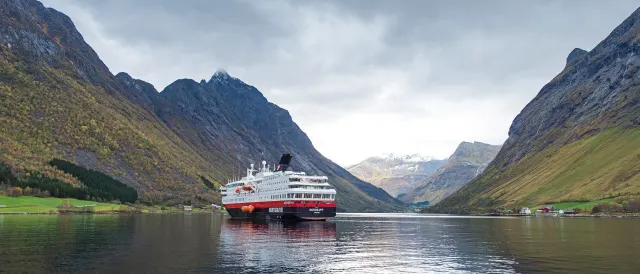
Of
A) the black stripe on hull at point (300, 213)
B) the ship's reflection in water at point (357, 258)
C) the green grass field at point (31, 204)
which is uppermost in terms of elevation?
the green grass field at point (31, 204)

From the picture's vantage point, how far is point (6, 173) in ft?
629

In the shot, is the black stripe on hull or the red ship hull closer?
the black stripe on hull

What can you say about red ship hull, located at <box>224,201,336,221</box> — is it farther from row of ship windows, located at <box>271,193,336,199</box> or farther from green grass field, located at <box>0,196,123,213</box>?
green grass field, located at <box>0,196,123,213</box>

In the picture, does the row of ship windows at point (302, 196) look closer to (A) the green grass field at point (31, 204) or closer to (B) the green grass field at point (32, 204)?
(B) the green grass field at point (32, 204)

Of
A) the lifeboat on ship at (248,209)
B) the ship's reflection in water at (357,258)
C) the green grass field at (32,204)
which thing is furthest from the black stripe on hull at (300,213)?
the ship's reflection in water at (357,258)

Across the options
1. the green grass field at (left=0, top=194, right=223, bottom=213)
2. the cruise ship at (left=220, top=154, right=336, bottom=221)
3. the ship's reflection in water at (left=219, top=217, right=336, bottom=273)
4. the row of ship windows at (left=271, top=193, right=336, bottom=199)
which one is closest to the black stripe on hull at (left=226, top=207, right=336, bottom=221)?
the cruise ship at (left=220, top=154, right=336, bottom=221)

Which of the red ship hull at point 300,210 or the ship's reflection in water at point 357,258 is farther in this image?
the red ship hull at point 300,210

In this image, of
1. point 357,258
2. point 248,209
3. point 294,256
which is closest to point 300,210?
point 248,209

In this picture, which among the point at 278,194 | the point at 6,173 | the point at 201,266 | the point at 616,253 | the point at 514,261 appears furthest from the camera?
the point at 6,173

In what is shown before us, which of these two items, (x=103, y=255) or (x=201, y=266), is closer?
(x=201, y=266)

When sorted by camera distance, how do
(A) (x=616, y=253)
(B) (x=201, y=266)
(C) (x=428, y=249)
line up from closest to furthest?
1. (B) (x=201, y=266)
2. (A) (x=616, y=253)
3. (C) (x=428, y=249)

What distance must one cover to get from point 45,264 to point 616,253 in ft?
200

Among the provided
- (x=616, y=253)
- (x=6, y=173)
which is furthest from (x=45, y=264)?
(x=6, y=173)

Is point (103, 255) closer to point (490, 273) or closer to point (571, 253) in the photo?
point (490, 273)
